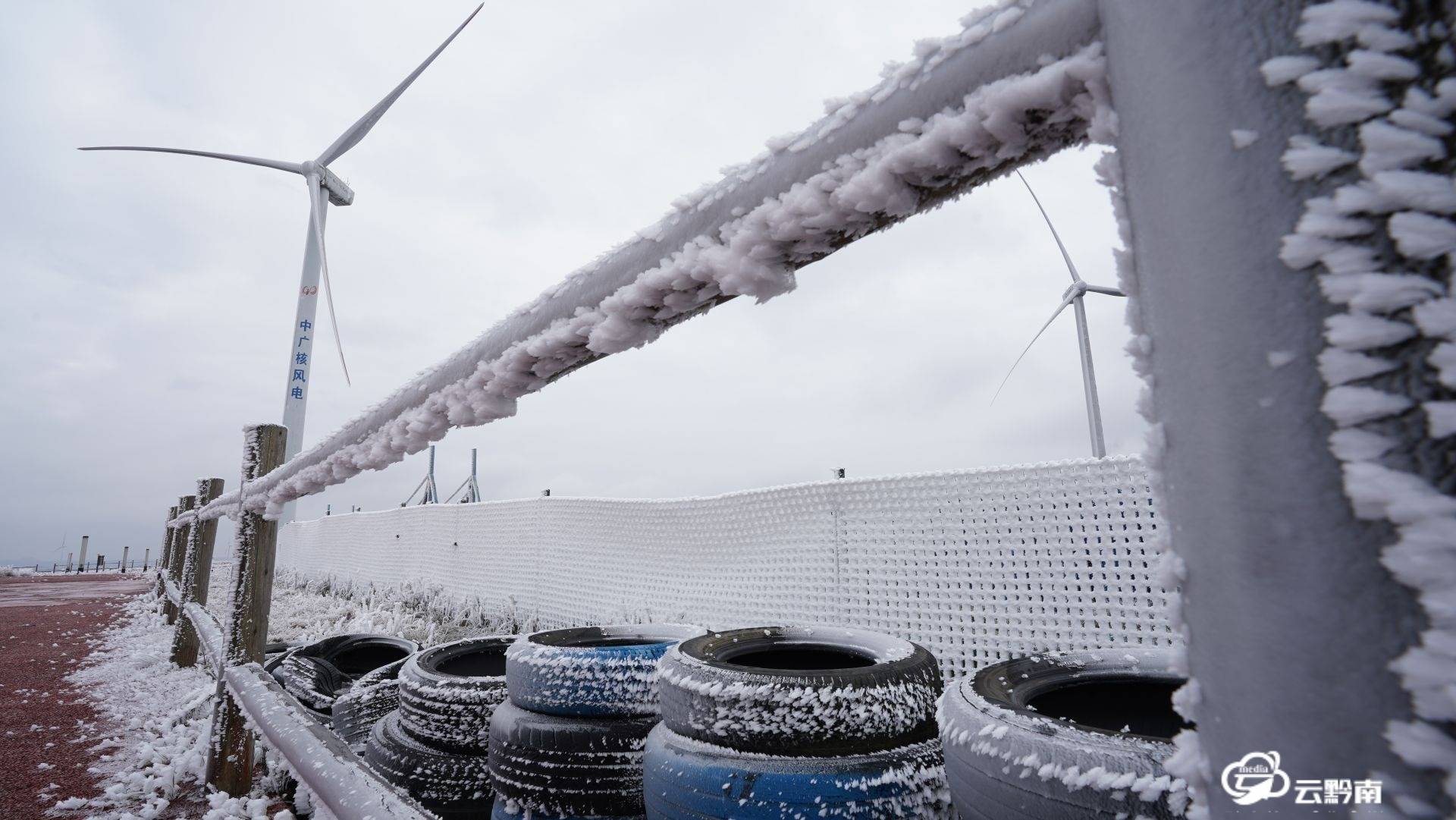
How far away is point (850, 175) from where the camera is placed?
53cm

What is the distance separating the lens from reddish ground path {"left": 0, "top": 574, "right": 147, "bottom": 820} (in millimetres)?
2723

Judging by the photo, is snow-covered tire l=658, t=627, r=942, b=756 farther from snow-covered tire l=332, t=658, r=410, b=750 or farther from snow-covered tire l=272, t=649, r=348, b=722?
snow-covered tire l=272, t=649, r=348, b=722

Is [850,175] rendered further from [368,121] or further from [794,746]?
[368,121]

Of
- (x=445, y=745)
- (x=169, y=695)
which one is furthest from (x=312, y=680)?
(x=169, y=695)

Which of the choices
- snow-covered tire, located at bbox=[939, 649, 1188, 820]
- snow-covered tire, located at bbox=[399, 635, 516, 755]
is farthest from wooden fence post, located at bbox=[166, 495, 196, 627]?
snow-covered tire, located at bbox=[939, 649, 1188, 820]

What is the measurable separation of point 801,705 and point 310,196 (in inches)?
404

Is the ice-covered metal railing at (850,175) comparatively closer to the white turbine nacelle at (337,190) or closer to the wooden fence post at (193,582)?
the wooden fence post at (193,582)

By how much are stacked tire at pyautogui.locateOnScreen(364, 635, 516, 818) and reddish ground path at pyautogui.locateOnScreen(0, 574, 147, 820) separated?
141 centimetres

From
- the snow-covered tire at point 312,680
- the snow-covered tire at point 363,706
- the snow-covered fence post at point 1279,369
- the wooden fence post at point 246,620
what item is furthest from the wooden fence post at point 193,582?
the snow-covered fence post at point 1279,369

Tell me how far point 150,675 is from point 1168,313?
6.67 meters

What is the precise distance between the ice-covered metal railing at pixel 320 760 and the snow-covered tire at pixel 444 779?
1.63 feet

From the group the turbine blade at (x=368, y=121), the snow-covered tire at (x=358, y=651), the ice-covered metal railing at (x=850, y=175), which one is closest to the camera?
the ice-covered metal railing at (x=850, y=175)

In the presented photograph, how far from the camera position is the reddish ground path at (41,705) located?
107 inches

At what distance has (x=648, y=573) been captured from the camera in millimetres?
4602
